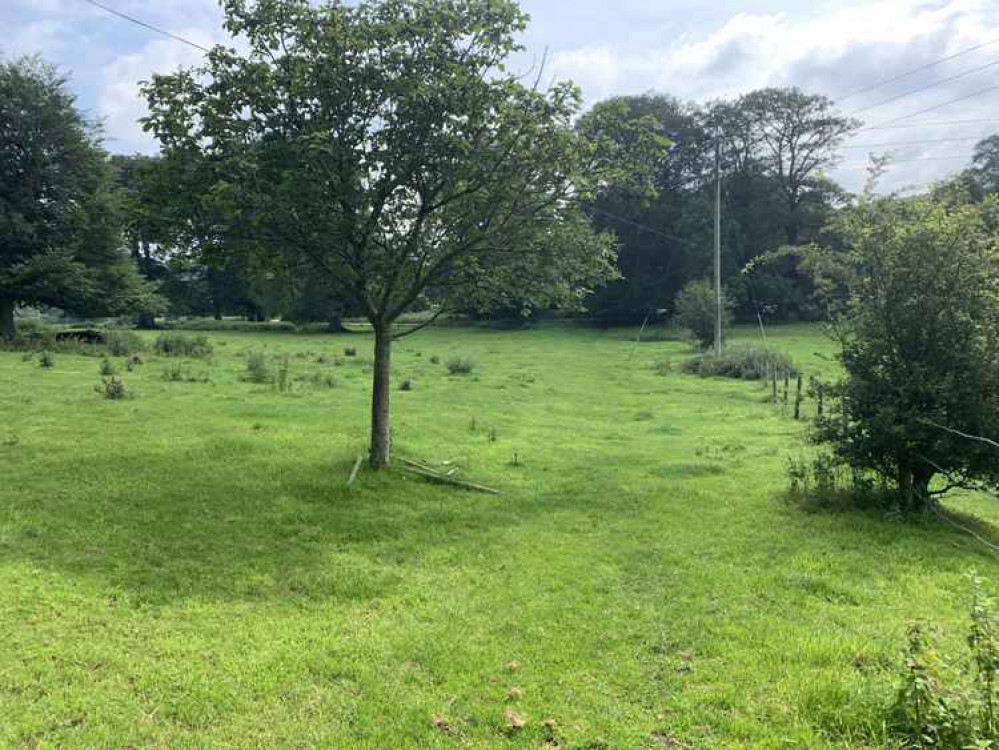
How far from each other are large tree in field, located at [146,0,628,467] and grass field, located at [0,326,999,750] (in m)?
3.74

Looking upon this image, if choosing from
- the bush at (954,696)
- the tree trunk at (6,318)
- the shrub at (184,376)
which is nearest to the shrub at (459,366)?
the shrub at (184,376)

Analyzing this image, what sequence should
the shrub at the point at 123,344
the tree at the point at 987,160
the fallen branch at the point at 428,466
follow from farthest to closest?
the tree at the point at 987,160 < the shrub at the point at 123,344 < the fallen branch at the point at 428,466

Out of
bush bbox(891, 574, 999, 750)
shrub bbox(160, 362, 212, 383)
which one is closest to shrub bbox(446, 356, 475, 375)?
shrub bbox(160, 362, 212, 383)

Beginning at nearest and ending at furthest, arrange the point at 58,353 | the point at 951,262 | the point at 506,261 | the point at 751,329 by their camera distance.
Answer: the point at 951,262
the point at 506,261
the point at 58,353
the point at 751,329

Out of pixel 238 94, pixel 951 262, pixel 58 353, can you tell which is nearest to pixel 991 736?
pixel 951 262

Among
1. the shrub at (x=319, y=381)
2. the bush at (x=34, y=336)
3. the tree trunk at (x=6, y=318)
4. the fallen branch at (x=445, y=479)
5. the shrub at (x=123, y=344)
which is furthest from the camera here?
the tree trunk at (x=6, y=318)

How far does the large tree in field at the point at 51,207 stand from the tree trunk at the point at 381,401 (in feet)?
82.9

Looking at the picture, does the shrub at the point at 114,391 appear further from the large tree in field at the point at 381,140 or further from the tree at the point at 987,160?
the tree at the point at 987,160

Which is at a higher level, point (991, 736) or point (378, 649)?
point (991, 736)

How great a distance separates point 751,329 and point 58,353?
50271mm

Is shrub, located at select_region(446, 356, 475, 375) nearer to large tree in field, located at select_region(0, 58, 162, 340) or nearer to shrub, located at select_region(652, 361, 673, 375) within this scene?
shrub, located at select_region(652, 361, 673, 375)

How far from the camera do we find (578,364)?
1425 inches

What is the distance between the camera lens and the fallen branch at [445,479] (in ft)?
35.6

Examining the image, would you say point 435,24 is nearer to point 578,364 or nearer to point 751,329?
point 578,364
